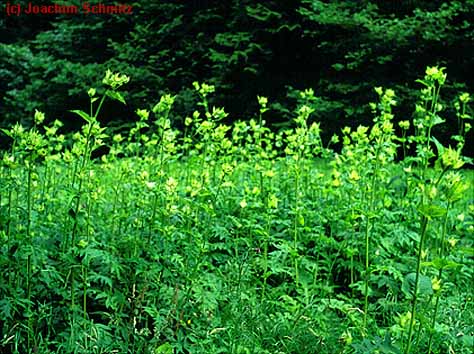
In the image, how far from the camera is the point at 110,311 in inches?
110

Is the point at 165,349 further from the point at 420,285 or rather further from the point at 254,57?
the point at 254,57

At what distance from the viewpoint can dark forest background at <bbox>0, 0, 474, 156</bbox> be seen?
33.6 ft

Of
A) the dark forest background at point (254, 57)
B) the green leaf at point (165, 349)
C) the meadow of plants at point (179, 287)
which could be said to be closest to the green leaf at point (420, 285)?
the meadow of plants at point (179, 287)

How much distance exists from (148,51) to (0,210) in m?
10.3

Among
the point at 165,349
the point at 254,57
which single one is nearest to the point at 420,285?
the point at 165,349

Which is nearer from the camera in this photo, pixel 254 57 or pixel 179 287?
pixel 179 287

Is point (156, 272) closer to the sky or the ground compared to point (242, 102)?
closer to the sky

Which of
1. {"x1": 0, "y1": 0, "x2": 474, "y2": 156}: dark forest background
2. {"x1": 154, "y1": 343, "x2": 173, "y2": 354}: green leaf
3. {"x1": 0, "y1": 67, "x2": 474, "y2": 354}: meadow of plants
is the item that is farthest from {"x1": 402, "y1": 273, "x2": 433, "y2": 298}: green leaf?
{"x1": 0, "y1": 0, "x2": 474, "y2": 156}: dark forest background

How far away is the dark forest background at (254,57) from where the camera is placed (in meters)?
10.2

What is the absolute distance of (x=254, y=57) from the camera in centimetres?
1191

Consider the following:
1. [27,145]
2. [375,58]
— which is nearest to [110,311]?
[27,145]

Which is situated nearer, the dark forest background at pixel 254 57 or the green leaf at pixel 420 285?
the green leaf at pixel 420 285

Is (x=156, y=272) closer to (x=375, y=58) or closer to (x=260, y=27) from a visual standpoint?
(x=375, y=58)

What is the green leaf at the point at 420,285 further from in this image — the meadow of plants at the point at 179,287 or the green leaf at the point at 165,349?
the green leaf at the point at 165,349
